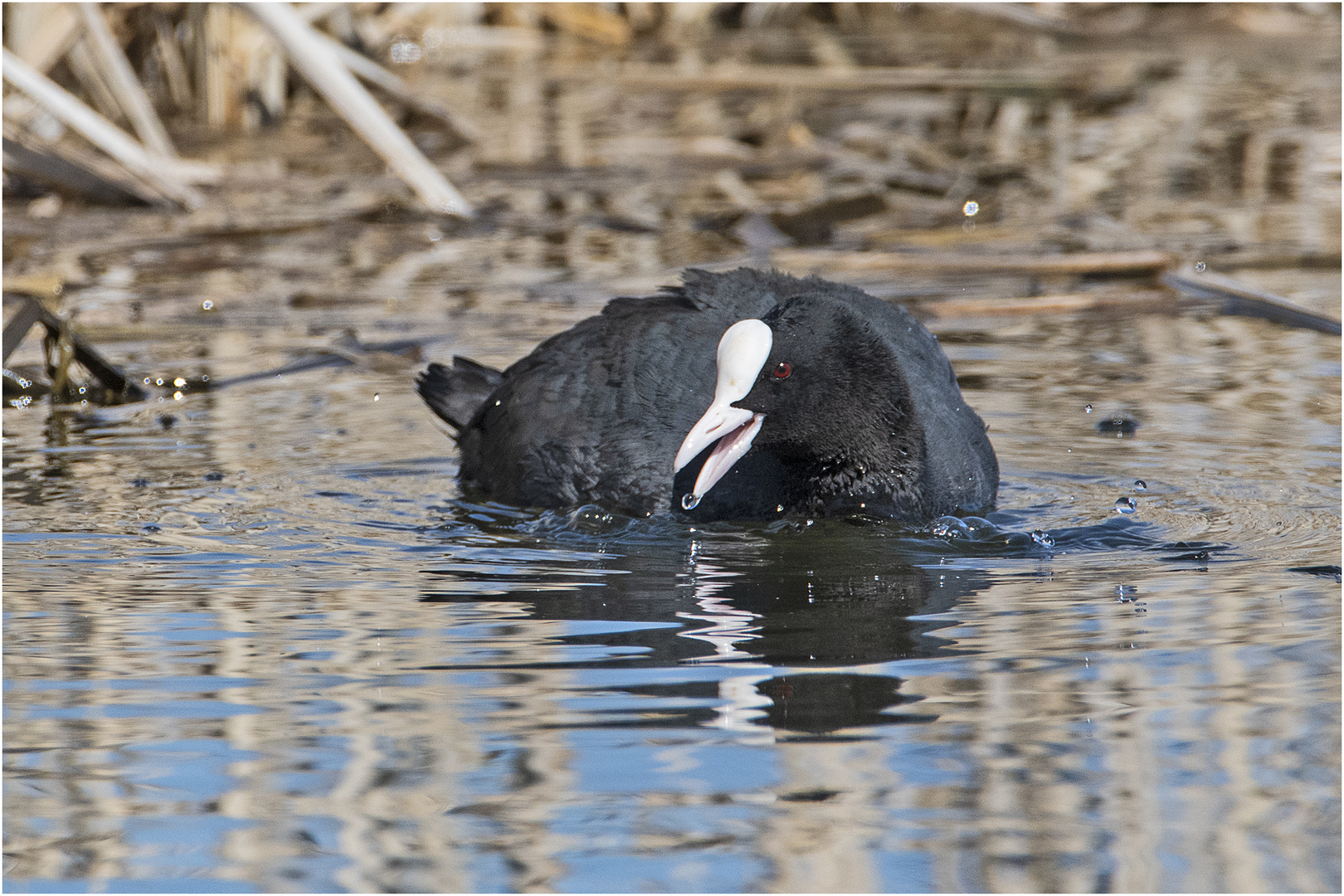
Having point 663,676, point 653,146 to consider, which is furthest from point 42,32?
point 663,676

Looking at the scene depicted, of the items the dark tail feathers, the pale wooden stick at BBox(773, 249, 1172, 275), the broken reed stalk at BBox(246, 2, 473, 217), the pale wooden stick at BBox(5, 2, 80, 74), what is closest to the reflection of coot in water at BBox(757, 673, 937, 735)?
the dark tail feathers

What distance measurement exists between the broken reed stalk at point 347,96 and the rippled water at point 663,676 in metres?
1.93

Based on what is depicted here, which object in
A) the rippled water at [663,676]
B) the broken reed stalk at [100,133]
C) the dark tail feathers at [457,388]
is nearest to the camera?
the rippled water at [663,676]

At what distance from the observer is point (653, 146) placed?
920 cm

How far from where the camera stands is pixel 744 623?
10.0ft

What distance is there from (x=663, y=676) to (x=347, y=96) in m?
4.08

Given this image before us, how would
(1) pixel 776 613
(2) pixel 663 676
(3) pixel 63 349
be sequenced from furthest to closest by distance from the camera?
(3) pixel 63 349 → (1) pixel 776 613 → (2) pixel 663 676

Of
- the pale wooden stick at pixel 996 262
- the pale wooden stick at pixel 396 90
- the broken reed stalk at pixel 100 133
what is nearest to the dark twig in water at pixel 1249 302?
the pale wooden stick at pixel 996 262

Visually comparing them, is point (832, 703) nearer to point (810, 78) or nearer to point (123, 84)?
point (123, 84)

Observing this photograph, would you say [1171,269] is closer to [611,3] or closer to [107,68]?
[107,68]

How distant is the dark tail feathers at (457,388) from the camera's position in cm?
462

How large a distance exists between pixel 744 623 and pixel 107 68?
206 inches

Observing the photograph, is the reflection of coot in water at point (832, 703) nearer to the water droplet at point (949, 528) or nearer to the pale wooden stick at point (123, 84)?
the water droplet at point (949, 528)

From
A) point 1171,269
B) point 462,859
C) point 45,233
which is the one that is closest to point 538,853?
point 462,859
